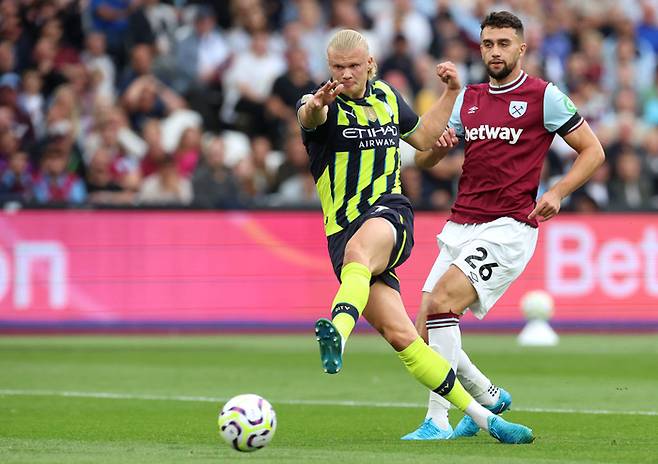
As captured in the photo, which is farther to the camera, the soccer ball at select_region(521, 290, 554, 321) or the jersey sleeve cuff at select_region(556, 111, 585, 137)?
the soccer ball at select_region(521, 290, 554, 321)

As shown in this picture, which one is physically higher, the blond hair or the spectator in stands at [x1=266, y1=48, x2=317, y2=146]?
the blond hair

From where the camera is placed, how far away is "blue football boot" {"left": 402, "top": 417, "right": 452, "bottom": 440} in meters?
8.62

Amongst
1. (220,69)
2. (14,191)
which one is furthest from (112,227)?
(220,69)

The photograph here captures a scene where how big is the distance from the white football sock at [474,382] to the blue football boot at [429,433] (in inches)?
13.0

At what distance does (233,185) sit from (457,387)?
11004 millimetres

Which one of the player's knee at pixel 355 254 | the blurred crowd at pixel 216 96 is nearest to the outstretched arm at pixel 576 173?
the player's knee at pixel 355 254

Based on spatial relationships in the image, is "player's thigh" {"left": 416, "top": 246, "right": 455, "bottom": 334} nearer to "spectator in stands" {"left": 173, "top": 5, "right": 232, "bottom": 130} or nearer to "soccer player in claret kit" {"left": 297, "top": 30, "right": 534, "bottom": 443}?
"soccer player in claret kit" {"left": 297, "top": 30, "right": 534, "bottom": 443}

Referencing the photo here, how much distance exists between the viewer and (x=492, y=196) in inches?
353

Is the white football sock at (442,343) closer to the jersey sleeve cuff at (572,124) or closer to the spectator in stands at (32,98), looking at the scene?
the jersey sleeve cuff at (572,124)

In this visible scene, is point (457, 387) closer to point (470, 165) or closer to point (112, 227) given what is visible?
point (470, 165)

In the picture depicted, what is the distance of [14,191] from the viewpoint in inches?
715

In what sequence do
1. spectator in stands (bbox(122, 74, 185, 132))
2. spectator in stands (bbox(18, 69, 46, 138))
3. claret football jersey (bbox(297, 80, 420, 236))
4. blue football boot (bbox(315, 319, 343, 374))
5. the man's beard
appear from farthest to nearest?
1. spectator in stands (bbox(122, 74, 185, 132))
2. spectator in stands (bbox(18, 69, 46, 138))
3. the man's beard
4. claret football jersey (bbox(297, 80, 420, 236))
5. blue football boot (bbox(315, 319, 343, 374))

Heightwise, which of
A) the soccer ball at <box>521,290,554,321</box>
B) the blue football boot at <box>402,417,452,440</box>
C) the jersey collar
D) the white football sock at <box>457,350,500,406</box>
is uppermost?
the jersey collar

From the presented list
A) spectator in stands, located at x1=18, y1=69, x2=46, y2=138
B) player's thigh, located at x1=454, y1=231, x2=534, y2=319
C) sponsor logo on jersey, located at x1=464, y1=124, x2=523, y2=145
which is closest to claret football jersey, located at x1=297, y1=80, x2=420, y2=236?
player's thigh, located at x1=454, y1=231, x2=534, y2=319
